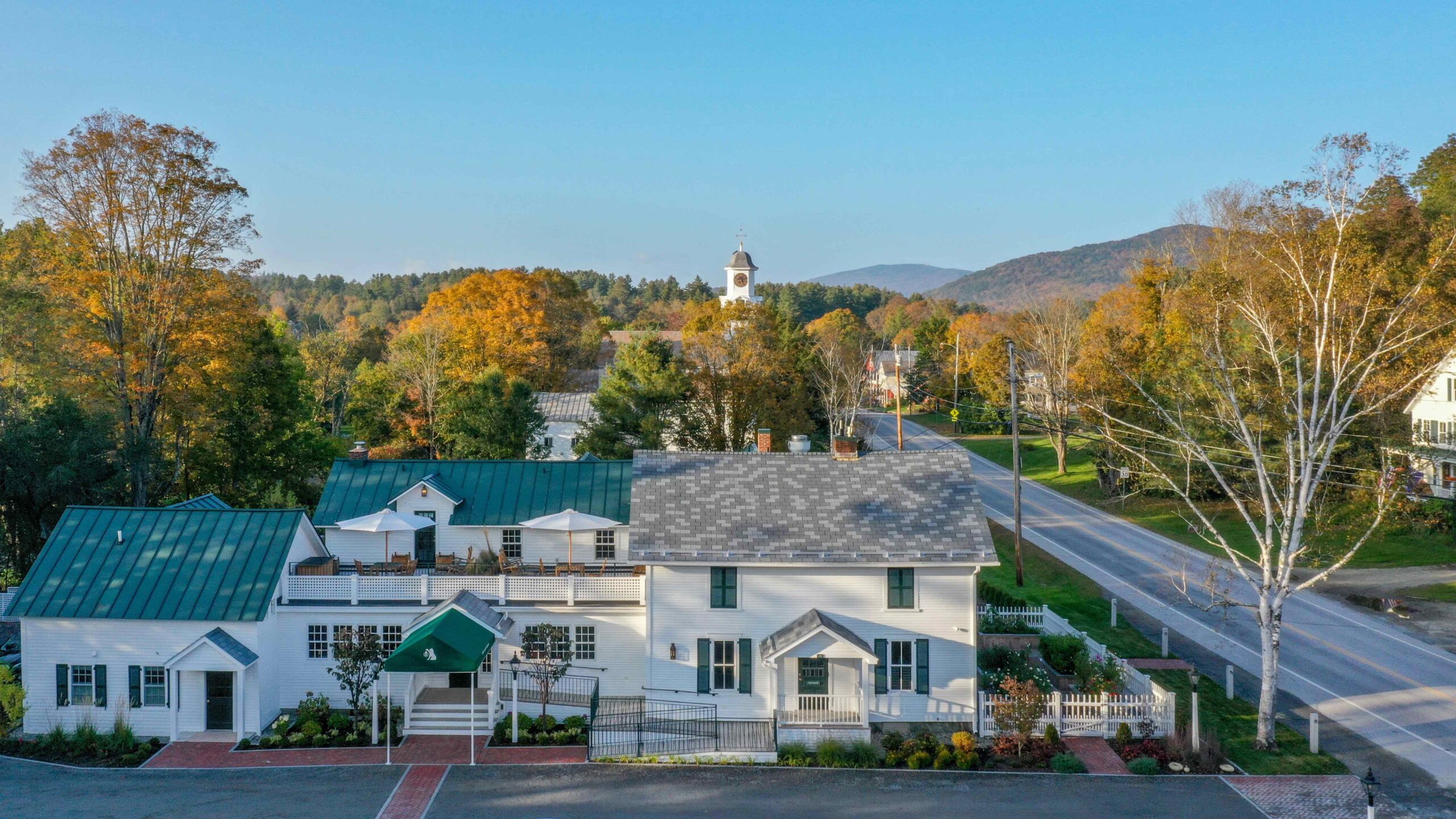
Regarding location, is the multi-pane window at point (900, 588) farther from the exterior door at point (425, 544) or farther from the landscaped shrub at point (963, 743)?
the exterior door at point (425, 544)

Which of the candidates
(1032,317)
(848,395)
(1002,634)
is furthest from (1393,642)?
(1032,317)

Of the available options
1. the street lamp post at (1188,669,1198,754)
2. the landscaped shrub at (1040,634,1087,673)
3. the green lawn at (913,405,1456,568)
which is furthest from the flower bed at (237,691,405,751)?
the green lawn at (913,405,1456,568)

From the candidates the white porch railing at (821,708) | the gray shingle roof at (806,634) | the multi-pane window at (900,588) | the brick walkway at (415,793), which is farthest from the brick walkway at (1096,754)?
the brick walkway at (415,793)

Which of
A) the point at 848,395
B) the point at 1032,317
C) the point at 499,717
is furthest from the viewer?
the point at 1032,317

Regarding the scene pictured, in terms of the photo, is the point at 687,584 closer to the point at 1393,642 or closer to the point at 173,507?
the point at 173,507

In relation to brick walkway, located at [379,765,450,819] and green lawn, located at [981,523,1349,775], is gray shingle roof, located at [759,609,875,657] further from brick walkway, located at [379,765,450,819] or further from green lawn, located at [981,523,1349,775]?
green lawn, located at [981,523,1349,775]

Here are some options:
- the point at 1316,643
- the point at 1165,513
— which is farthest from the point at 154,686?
the point at 1165,513
